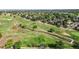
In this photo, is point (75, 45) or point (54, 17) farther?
point (54, 17)

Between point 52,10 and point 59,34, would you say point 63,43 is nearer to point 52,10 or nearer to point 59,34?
Result: point 59,34

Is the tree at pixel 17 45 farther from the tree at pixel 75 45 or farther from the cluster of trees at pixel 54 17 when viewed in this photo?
the tree at pixel 75 45

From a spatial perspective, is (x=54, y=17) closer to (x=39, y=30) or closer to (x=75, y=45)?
(x=39, y=30)

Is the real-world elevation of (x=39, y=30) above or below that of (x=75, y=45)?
above

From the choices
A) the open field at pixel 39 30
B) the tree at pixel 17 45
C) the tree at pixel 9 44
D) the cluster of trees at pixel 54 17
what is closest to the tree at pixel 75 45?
the open field at pixel 39 30

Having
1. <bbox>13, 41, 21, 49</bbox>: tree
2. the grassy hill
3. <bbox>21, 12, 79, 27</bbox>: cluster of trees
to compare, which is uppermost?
<bbox>21, 12, 79, 27</bbox>: cluster of trees

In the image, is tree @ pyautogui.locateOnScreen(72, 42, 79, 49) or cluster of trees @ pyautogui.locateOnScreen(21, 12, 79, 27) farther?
cluster of trees @ pyautogui.locateOnScreen(21, 12, 79, 27)

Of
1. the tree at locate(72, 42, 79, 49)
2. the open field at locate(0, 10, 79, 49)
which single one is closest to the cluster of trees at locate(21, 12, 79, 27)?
the open field at locate(0, 10, 79, 49)

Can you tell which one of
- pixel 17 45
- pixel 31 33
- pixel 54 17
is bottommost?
pixel 17 45

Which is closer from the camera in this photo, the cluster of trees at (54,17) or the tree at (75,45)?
the tree at (75,45)

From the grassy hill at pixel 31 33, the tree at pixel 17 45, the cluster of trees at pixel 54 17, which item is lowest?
the tree at pixel 17 45

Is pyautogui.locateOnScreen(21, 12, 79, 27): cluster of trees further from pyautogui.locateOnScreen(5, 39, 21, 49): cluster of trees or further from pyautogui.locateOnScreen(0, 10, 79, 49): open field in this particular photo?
pyautogui.locateOnScreen(5, 39, 21, 49): cluster of trees

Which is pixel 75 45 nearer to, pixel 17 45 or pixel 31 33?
pixel 31 33

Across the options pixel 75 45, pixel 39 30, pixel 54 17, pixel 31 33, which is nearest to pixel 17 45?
pixel 31 33
